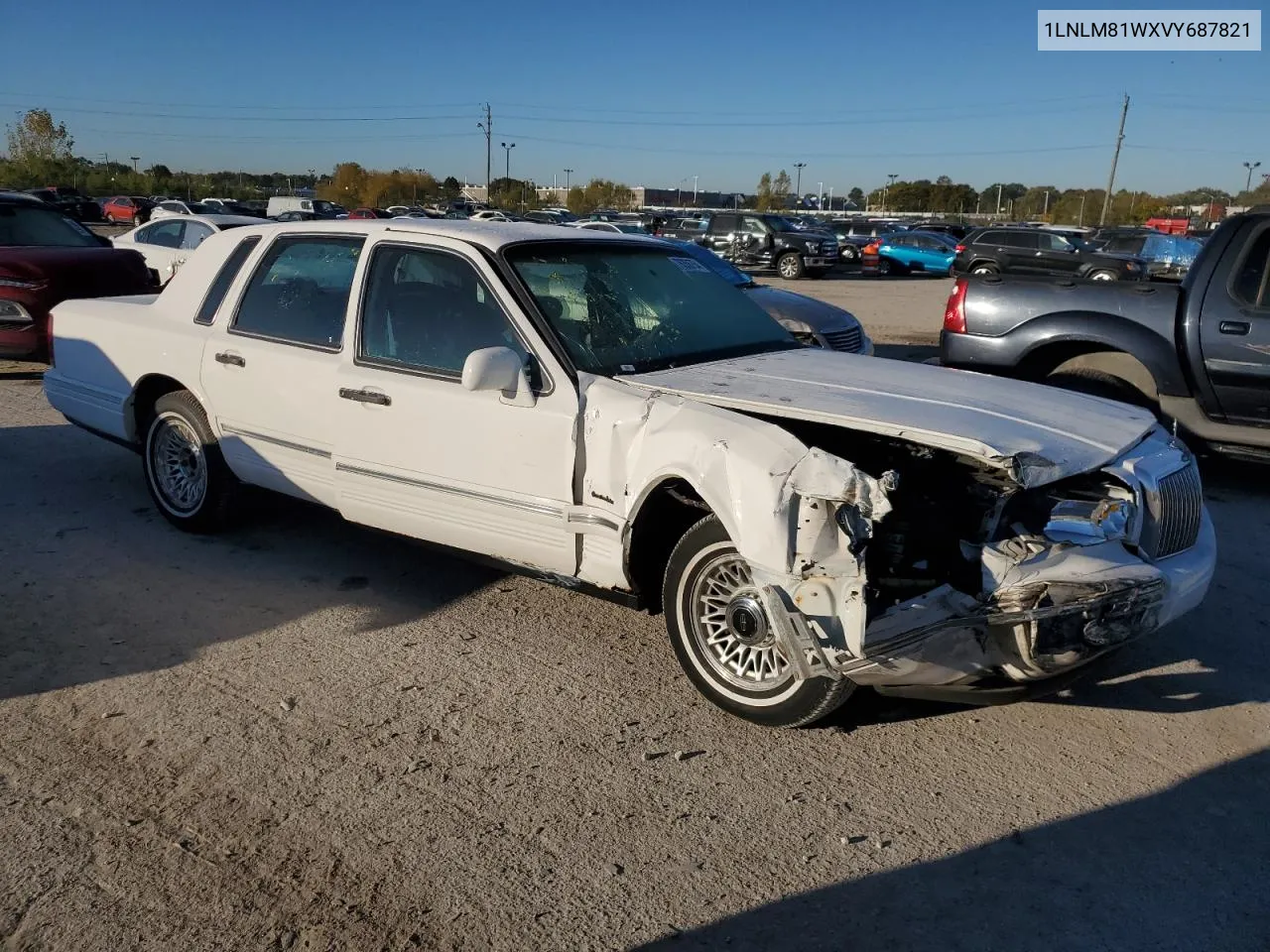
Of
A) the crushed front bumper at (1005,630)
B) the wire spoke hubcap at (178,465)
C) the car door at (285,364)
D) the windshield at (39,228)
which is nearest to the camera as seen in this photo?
the crushed front bumper at (1005,630)

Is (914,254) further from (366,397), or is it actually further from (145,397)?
(366,397)

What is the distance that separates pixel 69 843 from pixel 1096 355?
264 inches

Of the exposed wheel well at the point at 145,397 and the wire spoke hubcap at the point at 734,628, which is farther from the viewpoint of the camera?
the exposed wheel well at the point at 145,397

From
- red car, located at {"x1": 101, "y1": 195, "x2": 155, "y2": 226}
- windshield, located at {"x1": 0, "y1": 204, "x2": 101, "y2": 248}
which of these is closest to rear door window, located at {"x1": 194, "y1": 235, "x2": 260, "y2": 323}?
windshield, located at {"x1": 0, "y1": 204, "x2": 101, "y2": 248}

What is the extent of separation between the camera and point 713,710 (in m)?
3.90

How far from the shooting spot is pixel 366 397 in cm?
459

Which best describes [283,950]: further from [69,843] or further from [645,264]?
[645,264]

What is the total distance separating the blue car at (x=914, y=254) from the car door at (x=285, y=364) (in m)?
Answer: 30.5

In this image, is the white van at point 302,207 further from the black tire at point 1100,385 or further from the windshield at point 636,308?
the windshield at point 636,308

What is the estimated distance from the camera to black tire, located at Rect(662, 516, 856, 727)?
3.58 meters

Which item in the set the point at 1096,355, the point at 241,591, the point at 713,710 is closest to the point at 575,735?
the point at 713,710

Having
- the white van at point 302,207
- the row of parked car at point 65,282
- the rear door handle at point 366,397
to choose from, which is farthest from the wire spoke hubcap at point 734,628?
the white van at point 302,207

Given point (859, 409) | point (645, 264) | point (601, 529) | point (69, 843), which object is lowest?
point (69, 843)

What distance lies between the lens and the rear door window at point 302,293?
490cm
